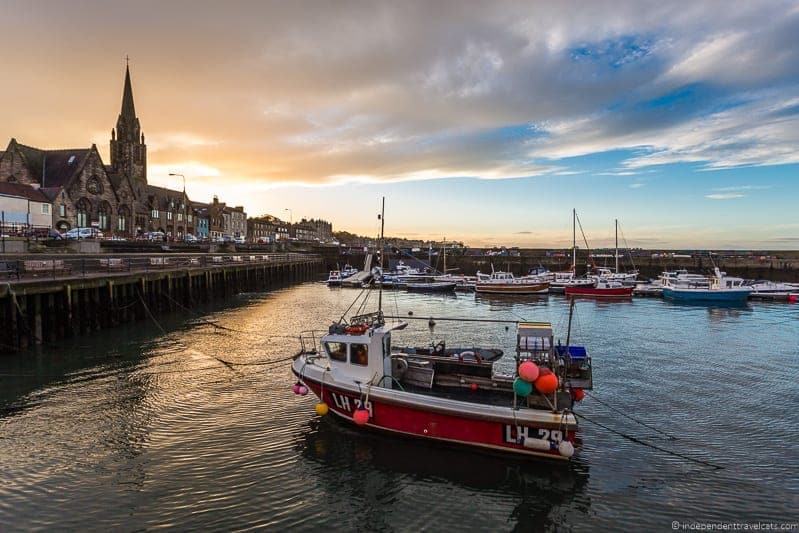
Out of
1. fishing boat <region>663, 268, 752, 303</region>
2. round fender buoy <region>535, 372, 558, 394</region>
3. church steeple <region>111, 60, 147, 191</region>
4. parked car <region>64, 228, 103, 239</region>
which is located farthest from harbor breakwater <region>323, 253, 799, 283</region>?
round fender buoy <region>535, 372, 558, 394</region>

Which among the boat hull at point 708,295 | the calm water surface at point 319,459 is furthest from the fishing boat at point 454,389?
the boat hull at point 708,295

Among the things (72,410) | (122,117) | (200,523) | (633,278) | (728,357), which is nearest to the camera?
(200,523)

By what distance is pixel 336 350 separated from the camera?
15172 millimetres

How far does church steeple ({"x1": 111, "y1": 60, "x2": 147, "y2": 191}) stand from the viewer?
11075 cm

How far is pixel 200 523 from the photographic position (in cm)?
997

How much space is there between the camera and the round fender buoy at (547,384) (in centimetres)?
1205

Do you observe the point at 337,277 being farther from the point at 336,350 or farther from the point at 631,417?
the point at 631,417

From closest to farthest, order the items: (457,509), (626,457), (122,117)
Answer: (457,509) → (626,457) → (122,117)

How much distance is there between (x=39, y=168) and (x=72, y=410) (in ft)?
251

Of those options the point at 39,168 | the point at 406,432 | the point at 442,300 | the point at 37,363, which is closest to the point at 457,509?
the point at 406,432

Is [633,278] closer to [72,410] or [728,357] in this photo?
[728,357]

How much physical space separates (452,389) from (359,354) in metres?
3.20

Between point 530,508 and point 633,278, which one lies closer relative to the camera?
point 530,508

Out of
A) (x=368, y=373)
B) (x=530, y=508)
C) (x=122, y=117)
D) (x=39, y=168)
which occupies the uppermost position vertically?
(x=122, y=117)
